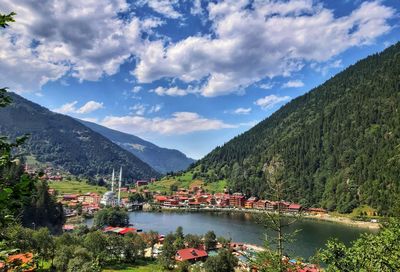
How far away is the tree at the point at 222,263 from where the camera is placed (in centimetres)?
5400

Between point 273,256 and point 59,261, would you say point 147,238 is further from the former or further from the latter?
point 273,256

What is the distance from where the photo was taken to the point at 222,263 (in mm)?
54594

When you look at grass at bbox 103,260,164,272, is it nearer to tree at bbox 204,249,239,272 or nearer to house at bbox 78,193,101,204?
tree at bbox 204,249,239,272

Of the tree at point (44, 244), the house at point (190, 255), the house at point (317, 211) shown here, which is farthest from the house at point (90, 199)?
the tree at point (44, 244)

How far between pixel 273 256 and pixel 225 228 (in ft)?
317

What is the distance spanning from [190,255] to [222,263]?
13054 millimetres

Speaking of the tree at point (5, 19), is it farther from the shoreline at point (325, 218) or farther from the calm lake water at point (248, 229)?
the shoreline at point (325, 218)

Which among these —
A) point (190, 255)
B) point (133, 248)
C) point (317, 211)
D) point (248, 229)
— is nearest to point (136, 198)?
point (317, 211)

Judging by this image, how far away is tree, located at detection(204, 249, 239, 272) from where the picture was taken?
5400cm

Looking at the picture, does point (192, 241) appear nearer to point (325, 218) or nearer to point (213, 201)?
point (325, 218)

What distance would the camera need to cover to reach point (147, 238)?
72.1 m

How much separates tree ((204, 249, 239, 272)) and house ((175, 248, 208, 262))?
10791mm

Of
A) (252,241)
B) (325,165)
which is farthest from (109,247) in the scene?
(325,165)

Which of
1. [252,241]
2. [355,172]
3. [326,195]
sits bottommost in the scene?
[252,241]
